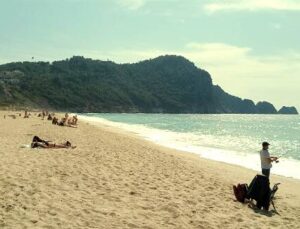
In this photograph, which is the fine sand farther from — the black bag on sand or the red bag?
the black bag on sand

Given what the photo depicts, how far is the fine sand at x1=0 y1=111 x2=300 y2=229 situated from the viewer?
9.46 metres

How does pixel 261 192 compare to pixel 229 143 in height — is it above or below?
above

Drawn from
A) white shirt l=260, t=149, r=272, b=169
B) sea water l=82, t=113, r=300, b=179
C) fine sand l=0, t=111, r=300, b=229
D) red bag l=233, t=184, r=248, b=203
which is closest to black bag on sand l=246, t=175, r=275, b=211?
red bag l=233, t=184, r=248, b=203

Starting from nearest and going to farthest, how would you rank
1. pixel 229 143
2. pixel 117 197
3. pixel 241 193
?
pixel 117 197 < pixel 241 193 < pixel 229 143

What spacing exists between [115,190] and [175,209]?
2.16 m

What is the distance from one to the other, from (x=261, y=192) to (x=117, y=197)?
4.25 metres

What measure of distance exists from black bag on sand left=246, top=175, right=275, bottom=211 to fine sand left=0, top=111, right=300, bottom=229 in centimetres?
41

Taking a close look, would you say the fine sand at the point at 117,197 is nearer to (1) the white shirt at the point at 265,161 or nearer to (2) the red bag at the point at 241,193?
(2) the red bag at the point at 241,193

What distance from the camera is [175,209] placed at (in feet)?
35.9

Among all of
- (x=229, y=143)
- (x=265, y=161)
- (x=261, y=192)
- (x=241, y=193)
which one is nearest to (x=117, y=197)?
(x=241, y=193)

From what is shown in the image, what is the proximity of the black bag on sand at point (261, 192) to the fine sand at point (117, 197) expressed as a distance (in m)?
0.41

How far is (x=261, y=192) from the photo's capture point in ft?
41.3

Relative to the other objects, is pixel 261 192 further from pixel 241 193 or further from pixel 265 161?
pixel 265 161

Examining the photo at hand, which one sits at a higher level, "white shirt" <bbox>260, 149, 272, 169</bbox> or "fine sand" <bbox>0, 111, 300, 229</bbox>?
"white shirt" <bbox>260, 149, 272, 169</bbox>
